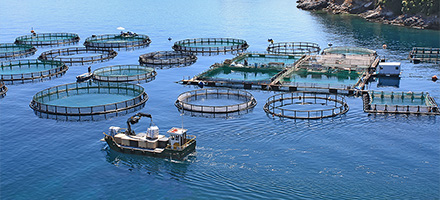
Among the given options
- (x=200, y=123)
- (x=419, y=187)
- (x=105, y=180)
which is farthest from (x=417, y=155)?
(x=105, y=180)

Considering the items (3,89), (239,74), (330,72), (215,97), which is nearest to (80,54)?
(3,89)

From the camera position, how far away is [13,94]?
133m

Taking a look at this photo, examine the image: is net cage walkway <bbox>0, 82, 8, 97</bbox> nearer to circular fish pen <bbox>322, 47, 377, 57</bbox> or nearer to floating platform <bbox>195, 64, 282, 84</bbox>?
floating platform <bbox>195, 64, 282, 84</bbox>

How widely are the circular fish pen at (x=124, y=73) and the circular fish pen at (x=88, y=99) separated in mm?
4935

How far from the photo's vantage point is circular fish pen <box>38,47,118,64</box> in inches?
6786

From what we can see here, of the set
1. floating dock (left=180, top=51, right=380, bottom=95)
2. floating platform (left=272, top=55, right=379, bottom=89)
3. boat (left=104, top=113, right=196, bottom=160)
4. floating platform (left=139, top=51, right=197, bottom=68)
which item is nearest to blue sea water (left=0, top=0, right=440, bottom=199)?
boat (left=104, top=113, right=196, bottom=160)

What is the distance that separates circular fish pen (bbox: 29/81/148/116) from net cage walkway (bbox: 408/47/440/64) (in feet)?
322

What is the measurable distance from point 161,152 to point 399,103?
5753cm

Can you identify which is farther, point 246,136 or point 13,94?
point 13,94

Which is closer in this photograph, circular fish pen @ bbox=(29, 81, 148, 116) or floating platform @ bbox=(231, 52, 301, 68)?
circular fish pen @ bbox=(29, 81, 148, 116)

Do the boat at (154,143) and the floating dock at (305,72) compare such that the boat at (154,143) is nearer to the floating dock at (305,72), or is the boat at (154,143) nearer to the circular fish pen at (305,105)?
the circular fish pen at (305,105)

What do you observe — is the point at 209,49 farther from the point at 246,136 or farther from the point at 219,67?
the point at 246,136

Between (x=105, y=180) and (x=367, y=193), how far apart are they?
39362 millimetres

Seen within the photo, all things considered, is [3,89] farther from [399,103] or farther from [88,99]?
[399,103]
